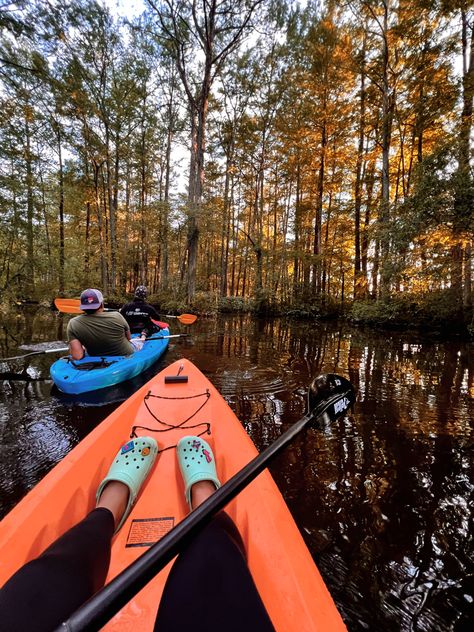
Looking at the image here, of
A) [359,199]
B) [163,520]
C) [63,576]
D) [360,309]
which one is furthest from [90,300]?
[359,199]

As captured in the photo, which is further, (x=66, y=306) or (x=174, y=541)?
(x=66, y=306)

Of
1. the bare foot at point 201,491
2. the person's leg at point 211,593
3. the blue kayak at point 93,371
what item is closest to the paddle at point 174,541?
the person's leg at point 211,593

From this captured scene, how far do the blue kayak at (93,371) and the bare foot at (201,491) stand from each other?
2.67 meters

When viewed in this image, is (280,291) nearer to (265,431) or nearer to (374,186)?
(374,186)

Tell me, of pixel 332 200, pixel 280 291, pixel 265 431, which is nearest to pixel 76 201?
pixel 280 291

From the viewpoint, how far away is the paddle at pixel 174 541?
0.66m

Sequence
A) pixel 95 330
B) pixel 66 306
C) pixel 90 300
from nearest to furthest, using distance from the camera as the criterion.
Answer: pixel 90 300 → pixel 95 330 → pixel 66 306

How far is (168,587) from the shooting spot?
0.95 metres

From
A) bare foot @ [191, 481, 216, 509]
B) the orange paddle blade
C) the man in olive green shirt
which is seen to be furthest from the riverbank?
bare foot @ [191, 481, 216, 509]

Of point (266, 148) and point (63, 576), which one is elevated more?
point (266, 148)

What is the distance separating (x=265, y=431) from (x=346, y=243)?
1566 cm

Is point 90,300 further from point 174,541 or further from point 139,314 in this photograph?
point 174,541

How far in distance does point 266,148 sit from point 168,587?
20.4m

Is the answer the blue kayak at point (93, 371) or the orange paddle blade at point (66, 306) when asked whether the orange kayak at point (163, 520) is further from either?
the orange paddle blade at point (66, 306)
